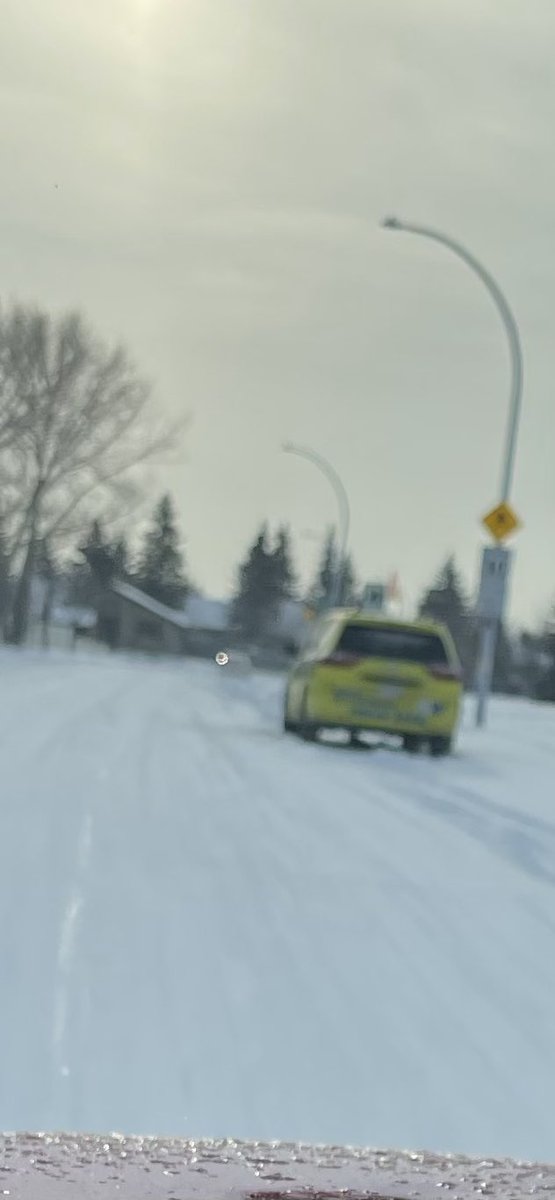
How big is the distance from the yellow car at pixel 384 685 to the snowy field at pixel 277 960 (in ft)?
17.9

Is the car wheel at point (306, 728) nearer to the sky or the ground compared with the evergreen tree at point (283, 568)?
nearer to the ground

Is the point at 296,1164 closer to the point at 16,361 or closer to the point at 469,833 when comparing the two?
the point at 469,833

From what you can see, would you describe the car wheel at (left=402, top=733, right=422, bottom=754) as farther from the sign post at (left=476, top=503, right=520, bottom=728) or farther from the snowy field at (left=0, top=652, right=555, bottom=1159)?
the snowy field at (left=0, top=652, right=555, bottom=1159)

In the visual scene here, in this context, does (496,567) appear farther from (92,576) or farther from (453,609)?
(453,609)

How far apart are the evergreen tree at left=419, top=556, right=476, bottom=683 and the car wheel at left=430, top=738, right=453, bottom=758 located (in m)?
114

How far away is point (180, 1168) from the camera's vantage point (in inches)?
70.9

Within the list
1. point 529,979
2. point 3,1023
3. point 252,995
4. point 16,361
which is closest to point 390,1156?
point 3,1023

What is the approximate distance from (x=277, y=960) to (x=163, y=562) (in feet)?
447

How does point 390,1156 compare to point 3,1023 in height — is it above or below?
above

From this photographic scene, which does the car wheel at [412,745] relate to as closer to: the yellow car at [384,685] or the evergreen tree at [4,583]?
the yellow car at [384,685]

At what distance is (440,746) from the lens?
20.7 m

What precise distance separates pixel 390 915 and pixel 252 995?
1889 mm

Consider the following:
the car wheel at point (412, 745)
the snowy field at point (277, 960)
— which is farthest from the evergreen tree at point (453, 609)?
the snowy field at point (277, 960)

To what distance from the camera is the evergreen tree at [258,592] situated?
477ft
